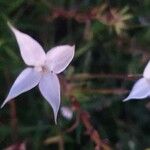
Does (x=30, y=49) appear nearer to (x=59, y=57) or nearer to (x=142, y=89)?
(x=59, y=57)

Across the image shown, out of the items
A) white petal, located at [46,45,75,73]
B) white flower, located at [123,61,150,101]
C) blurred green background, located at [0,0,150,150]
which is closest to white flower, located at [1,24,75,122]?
white petal, located at [46,45,75,73]

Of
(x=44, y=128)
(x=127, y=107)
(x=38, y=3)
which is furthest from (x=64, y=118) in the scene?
(x=38, y=3)

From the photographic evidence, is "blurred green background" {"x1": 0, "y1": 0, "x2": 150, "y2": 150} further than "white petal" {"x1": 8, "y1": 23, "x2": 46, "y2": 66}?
Yes

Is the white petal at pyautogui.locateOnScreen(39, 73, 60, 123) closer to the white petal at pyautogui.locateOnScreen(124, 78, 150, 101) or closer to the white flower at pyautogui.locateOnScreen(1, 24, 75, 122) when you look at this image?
the white flower at pyautogui.locateOnScreen(1, 24, 75, 122)

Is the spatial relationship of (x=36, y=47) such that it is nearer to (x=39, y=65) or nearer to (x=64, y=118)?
(x=39, y=65)

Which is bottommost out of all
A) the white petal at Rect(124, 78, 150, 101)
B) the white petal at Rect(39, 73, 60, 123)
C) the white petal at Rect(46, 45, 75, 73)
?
the white petal at Rect(124, 78, 150, 101)

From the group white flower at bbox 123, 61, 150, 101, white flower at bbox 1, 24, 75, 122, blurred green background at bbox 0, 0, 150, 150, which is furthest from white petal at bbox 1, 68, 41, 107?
blurred green background at bbox 0, 0, 150, 150

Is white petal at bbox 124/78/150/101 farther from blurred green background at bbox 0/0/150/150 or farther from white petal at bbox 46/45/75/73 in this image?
blurred green background at bbox 0/0/150/150

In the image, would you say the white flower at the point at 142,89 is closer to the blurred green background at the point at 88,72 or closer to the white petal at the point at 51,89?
the white petal at the point at 51,89

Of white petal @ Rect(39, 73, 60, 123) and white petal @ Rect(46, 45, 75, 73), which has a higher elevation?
white petal @ Rect(46, 45, 75, 73)
